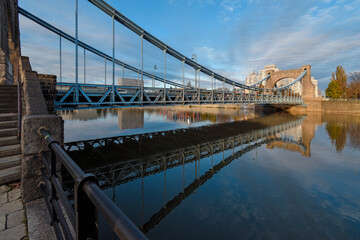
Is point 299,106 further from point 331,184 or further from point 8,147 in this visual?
point 8,147

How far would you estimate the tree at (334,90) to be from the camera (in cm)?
6212

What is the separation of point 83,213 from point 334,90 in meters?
82.2

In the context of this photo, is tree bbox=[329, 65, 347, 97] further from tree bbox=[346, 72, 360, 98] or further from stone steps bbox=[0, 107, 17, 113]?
stone steps bbox=[0, 107, 17, 113]

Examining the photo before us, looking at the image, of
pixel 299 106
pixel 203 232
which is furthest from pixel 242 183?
pixel 299 106

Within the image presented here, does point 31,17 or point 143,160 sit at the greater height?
point 31,17

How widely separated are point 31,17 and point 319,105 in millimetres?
60264

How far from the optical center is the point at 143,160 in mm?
9703

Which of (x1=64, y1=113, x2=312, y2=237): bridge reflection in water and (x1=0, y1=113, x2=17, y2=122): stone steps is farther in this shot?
(x1=64, y1=113, x2=312, y2=237): bridge reflection in water

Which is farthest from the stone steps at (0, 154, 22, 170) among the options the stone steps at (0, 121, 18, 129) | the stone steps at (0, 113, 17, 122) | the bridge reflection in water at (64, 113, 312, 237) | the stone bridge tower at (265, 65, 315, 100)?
the stone bridge tower at (265, 65, 315, 100)

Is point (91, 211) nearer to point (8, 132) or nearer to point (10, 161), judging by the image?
point (10, 161)

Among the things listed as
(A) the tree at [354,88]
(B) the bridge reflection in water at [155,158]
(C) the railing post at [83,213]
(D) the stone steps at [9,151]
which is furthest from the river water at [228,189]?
(A) the tree at [354,88]

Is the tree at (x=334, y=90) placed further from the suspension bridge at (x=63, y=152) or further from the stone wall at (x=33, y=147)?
the stone wall at (x=33, y=147)

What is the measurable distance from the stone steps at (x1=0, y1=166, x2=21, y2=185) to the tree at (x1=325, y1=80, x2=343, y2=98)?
8123cm

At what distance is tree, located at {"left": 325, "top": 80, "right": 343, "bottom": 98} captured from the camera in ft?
204
